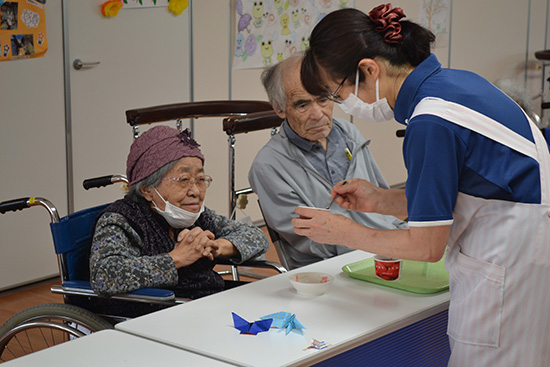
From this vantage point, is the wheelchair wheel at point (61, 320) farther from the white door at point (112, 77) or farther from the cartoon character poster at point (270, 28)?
the cartoon character poster at point (270, 28)

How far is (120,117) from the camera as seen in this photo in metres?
4.22

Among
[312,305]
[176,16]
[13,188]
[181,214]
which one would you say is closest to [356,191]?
[312,305]

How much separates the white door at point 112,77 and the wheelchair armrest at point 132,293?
193 cm

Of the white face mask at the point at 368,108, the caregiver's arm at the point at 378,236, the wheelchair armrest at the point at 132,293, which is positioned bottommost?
the wheelchair armrest at the point at 132,293

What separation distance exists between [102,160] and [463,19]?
Answer: 4.23 m

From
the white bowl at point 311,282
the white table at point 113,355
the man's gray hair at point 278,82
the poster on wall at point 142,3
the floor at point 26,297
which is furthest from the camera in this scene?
the poster on wall at point 142,3

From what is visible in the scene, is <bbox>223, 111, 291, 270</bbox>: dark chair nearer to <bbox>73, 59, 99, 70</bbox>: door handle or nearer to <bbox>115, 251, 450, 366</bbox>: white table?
<bbox>115, 251, 450, 366</bbox>: white table

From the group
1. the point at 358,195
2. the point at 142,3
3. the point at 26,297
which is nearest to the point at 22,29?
the point at 142,3

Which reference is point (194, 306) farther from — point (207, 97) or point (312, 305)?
point (207, 97)

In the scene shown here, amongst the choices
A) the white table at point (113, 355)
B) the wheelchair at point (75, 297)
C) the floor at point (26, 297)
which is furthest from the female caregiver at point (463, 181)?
the floor at point (26, 297)

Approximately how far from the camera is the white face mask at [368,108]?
1691 mm

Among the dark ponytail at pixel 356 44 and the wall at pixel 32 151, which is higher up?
the dark ponytail at pixel 356 44

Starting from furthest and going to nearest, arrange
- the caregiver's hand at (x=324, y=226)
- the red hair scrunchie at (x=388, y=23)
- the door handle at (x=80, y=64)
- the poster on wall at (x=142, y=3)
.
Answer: the poster on wall at (x=142, y=3) → the door handle at (x=80, y=64) → the caregiver's hand at (x=324, y=226) → the red hair scrunchie at (x=388, y=23)

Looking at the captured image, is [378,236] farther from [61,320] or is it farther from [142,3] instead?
[142,3]
